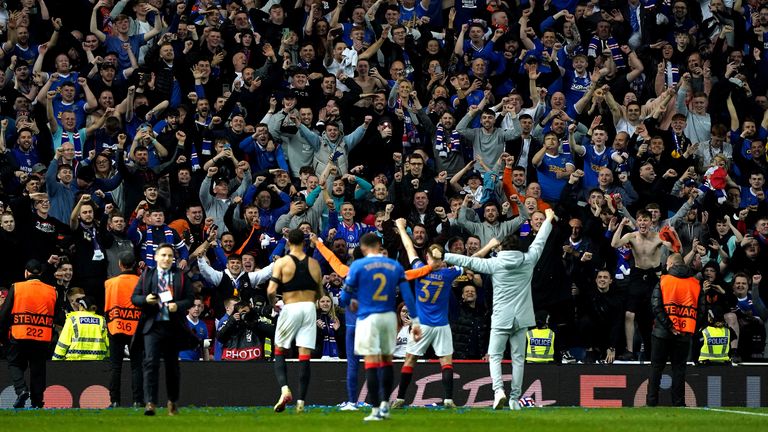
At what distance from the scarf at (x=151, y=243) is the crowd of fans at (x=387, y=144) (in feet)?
0.15

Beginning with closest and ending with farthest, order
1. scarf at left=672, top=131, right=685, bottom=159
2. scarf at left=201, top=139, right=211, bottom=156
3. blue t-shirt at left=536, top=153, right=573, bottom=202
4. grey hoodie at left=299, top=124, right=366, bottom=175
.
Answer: scarf at left=201, top=139, right=211, bottom=156
grey hoodie at left=299, top=124, right=366, bottom=175
blue t-shirt at left=536, top=153, right=573, bottom=202
scarf at left=672, top=131, right=685, bottom=159

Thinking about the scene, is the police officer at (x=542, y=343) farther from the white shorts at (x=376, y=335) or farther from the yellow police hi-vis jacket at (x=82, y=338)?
the yellow police hi-vis jacket at (x=82, y=338)

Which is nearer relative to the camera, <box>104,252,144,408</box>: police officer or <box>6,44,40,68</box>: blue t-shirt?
<box>104,252,144,408</box>: police officer

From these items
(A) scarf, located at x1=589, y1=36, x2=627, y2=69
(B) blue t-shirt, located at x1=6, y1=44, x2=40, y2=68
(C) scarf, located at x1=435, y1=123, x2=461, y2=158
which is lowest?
(C) scarf, located at x1=435, y1=123, x2=461, y2=158

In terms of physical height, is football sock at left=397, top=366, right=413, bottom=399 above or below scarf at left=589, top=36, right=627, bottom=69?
below

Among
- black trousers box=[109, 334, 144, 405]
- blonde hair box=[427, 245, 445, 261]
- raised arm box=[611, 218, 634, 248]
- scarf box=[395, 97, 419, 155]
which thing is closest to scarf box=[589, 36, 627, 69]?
scarf box=[395, 97, 419, 155]

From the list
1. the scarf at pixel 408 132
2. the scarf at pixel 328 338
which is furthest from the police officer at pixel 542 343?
the scarf at pixel 408 132

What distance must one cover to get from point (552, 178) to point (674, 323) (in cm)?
651

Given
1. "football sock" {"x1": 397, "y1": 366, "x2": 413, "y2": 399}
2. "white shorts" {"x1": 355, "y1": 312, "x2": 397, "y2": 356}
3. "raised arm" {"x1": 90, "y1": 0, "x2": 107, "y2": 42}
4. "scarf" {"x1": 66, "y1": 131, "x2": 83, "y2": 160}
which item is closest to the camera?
"white shorts" {"x1": 355, "y1": 312, "x2": 397, "y2": 356}

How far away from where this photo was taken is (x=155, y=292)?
1648 centimetres

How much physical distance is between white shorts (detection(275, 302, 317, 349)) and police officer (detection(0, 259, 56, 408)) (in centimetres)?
401

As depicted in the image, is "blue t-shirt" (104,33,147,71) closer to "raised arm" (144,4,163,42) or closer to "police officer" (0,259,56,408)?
"raised arm" (144,4,163,42)

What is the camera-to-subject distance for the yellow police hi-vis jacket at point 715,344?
71.9 ft

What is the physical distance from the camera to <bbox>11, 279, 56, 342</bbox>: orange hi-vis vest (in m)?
19.0
